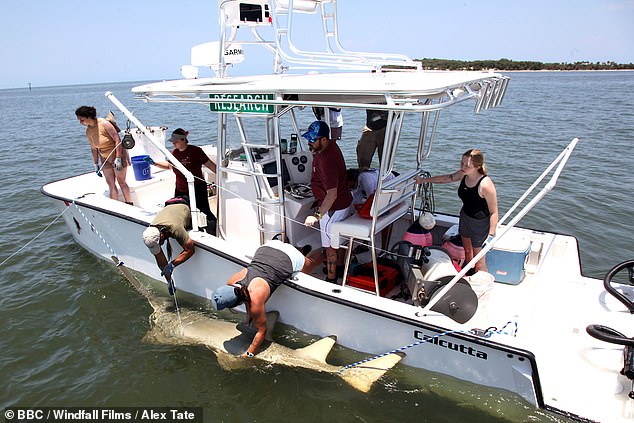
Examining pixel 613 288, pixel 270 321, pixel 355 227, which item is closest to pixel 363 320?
pixel 355 227

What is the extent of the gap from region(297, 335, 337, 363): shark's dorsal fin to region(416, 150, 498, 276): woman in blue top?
1.66 meters

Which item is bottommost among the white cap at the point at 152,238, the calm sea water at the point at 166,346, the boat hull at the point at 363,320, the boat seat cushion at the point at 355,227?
the calm sea water at the point at 166,346

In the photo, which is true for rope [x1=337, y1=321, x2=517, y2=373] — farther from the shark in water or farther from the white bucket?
the white bucket

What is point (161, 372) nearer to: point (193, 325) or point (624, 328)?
point (193, 325)

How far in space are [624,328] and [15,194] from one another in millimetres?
11670

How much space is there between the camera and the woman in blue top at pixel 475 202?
13.9 ft

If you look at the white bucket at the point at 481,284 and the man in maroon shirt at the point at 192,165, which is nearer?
the white bucket at the point at 481,284

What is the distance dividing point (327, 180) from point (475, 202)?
1453 mm

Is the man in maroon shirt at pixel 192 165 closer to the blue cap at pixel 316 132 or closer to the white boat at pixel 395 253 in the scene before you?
the white boat at pixel 395 253

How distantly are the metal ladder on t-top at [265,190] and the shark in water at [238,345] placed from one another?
0.93 meters

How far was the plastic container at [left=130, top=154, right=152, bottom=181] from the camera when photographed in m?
6.79

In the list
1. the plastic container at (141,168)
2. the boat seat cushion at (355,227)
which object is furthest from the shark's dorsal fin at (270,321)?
the plastic container at (141,168)

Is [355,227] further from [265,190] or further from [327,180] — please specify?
[265,190]

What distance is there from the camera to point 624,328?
382 cm
